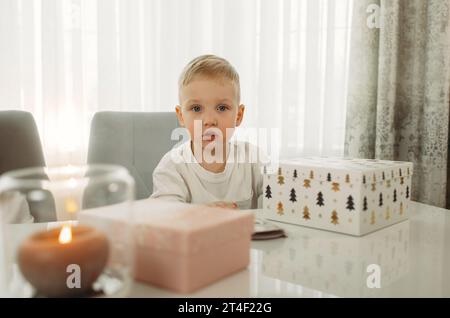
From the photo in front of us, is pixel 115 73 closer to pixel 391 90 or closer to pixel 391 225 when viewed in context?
pixel 391 90

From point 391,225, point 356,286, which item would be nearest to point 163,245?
point 356,286

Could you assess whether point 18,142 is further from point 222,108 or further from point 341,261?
point 341,261

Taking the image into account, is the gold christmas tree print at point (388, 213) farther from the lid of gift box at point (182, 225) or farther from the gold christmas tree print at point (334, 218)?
the lid of gift box at point (182, 225)

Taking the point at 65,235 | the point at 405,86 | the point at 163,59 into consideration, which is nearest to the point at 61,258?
the point at 65,235

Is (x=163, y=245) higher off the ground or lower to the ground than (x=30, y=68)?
lower

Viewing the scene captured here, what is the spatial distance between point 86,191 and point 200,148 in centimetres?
87

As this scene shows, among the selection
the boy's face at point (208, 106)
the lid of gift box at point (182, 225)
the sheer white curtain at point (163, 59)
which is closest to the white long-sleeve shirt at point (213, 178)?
the boy's face at point (208, 106)

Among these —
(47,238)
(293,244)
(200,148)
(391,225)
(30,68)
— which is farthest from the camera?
(30,68)

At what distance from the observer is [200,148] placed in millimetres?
1453

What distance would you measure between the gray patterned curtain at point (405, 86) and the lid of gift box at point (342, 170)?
4.41ft

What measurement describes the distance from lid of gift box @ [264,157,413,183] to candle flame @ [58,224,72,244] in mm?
566

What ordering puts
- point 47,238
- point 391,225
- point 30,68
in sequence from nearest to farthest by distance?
point 47,238
point 391,225
point 30,68

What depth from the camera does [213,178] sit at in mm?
1448

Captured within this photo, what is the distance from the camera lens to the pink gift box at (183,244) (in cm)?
60
